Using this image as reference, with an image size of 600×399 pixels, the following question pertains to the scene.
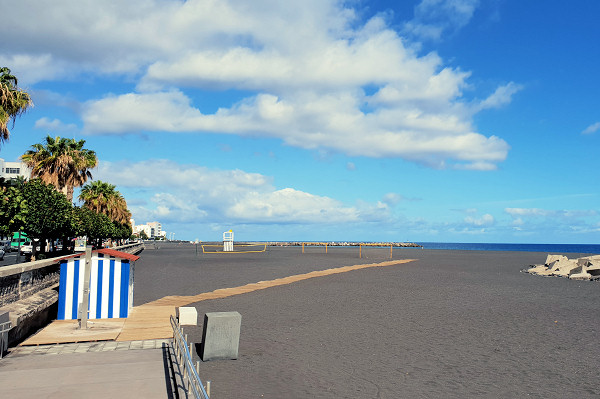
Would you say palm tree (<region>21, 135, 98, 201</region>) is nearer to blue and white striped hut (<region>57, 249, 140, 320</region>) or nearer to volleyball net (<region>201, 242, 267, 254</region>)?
blue and white striped hut (<region>57, 249, 140, 320</region>)

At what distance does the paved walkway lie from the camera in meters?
7.06

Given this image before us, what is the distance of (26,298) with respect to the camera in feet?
39.0

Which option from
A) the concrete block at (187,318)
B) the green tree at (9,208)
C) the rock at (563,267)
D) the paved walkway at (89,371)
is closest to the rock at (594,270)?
the rock at (563,267)

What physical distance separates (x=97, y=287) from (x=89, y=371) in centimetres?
488

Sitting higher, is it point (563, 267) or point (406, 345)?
point (563, 267)

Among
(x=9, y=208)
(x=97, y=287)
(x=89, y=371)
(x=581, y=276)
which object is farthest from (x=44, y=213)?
(x=581, y=276)

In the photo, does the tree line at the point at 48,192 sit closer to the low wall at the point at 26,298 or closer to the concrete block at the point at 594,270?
the low wall at the point at 26,298

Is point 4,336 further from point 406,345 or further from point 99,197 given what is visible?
point 99,197

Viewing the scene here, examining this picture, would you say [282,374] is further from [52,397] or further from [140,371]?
[52,397]

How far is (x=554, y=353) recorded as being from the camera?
38.1 feet

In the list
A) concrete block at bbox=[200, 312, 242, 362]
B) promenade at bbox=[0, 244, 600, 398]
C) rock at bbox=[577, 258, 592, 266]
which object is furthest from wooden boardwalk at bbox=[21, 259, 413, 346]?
rock at bbox=[577, 258, 592, 266]

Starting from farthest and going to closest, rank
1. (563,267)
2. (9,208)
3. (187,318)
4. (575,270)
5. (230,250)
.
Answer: (230,250) → (563,267) → (575,270) → (9,208) → (187,318)

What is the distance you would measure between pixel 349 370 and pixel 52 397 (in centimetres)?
568

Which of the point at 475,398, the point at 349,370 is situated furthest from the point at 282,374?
the point at 475,398
